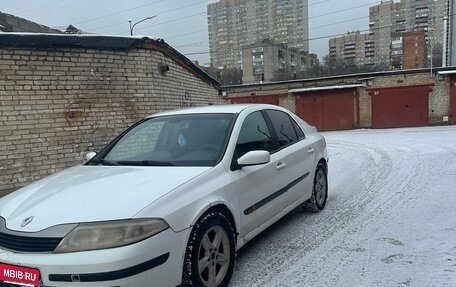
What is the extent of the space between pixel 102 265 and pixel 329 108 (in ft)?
80.6

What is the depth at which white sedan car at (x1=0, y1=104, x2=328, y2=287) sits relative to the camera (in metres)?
2.46

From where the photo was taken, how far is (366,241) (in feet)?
13.6

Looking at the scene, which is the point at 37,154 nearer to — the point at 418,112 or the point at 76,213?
the point at 76,213

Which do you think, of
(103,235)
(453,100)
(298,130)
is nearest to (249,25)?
(453,100)

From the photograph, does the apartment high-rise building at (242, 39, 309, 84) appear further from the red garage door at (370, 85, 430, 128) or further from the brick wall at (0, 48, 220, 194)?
the brick wall at (0, 48, 220, 194)

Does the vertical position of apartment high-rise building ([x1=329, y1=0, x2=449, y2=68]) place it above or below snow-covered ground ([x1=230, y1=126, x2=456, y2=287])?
above

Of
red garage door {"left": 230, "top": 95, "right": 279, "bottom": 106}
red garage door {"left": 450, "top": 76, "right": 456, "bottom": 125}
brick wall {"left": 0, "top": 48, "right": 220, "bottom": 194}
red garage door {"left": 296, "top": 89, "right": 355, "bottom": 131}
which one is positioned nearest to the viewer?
brick wall {"left": 0, "top": 48, "right": 220, "bottom": 194}

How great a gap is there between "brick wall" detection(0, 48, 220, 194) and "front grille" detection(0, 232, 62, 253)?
4703 millimetres

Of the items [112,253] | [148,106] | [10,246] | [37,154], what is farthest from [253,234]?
[148,106]

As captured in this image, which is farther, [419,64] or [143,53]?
[419,64]

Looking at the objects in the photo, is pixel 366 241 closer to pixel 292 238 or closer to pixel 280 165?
pixel 292 238

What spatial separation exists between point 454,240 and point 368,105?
22.0 metres

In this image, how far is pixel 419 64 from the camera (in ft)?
110

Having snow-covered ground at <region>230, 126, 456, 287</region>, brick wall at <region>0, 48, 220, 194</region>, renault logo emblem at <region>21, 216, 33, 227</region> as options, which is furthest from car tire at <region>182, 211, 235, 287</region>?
brick wall at <region>0, 48, 220, 194</region>
